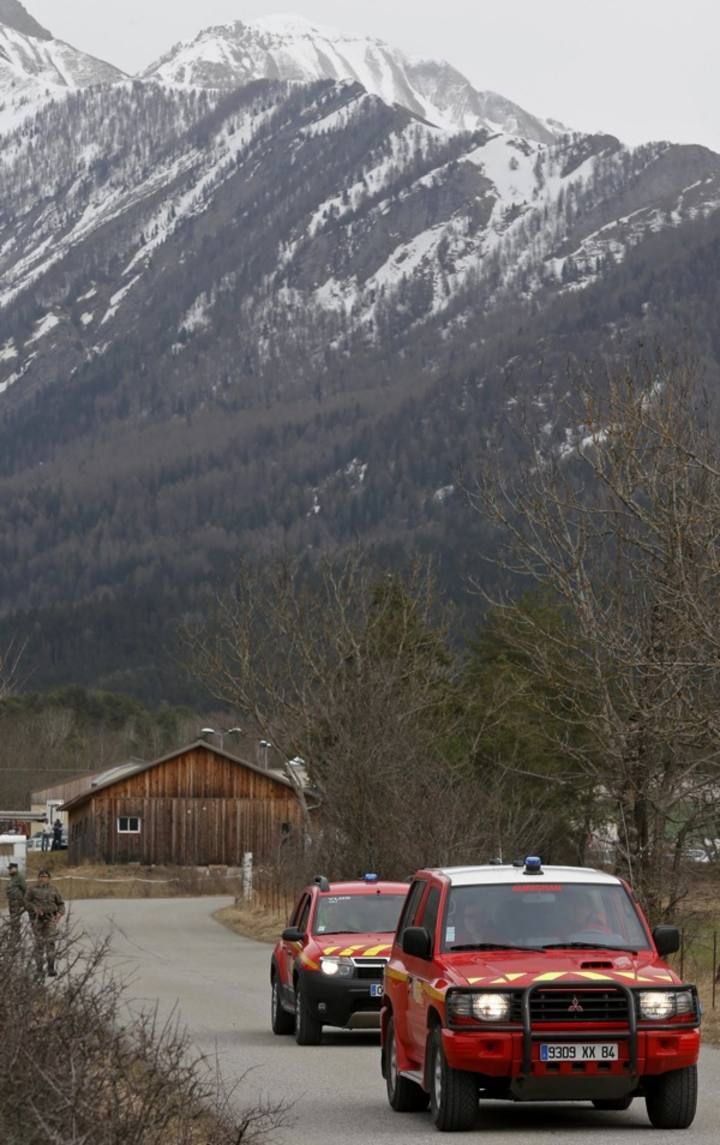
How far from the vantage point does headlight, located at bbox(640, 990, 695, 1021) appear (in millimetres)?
13062

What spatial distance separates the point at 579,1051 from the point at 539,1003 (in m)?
0.37

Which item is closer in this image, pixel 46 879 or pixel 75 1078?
pixel 75 1078

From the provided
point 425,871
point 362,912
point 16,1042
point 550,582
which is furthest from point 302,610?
point 16,1042

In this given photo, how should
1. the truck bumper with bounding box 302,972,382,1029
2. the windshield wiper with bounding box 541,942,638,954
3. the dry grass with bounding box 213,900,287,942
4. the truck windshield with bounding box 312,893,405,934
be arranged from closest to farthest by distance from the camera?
1. the windshield wiper with bounding box 541,942,638,954
2. the truck bumper with bounding box 302,972,382,1029
3. the truck windshield with bounding box 312,893,405,934
4. the dry grass with bounding box 213,900,287,942

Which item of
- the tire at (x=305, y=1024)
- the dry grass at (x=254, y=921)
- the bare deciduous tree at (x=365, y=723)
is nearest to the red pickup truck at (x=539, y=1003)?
the tire at (x=305, y=1024)

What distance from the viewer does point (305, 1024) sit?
19.8 metres

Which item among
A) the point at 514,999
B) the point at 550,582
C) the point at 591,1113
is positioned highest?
the point at 550,582

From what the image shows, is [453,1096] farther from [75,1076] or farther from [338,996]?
[338,996]

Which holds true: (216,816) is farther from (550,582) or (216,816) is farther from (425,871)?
(425,871)

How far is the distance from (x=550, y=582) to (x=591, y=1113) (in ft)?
41.9

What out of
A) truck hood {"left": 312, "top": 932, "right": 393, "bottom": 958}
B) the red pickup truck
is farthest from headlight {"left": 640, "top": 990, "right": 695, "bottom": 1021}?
truck hood {"left": 312, "top": 932, "right": 393, "bottom": 958}

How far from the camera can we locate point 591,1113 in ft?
48.1

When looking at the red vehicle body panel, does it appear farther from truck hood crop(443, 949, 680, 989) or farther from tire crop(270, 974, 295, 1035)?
tire crop(270, 974, 295, 1035)

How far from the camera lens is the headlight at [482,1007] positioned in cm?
1291
